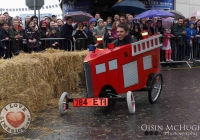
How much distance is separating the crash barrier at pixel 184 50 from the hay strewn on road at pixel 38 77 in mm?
6461

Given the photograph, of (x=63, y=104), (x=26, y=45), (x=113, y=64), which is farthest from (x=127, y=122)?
(x=26, y=45)

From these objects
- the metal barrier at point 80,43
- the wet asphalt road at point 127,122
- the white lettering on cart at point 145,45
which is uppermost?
the white lettering on cart at point 145,45

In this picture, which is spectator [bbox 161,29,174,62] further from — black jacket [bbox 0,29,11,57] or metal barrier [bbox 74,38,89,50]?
black jacket [bbox 0,29,11,57]

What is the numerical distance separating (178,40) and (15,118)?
11801mm

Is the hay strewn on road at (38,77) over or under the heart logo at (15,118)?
over

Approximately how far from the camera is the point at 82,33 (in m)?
15.2

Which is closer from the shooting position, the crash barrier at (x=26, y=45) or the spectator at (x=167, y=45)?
the crash barrier at (x=26, y=45)

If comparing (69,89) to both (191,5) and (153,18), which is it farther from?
(191,5)

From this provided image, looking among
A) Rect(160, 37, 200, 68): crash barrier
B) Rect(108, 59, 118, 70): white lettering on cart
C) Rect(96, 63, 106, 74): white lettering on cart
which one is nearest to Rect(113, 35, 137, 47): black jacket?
Rect(108, 59, 118, 70): white lettering on cart

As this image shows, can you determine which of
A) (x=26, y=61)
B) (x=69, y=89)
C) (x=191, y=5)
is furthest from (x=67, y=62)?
(x=191, y=5)

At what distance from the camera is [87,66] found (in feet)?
27.2

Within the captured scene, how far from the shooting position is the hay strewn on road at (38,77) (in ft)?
25.2

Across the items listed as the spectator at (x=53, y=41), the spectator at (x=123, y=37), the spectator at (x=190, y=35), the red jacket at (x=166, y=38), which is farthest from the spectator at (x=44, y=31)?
the spectator at (x=190, y=35)

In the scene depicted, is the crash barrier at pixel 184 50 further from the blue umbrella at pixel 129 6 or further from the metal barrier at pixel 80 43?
the metal barrier at pixel 80 43
